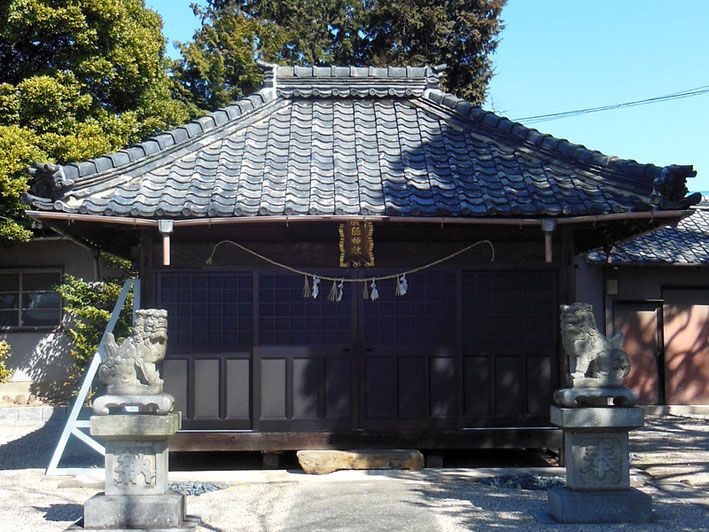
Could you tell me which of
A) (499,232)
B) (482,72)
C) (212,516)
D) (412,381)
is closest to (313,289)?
(412,381)

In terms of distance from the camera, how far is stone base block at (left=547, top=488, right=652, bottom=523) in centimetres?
738

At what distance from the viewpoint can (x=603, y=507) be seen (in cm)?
743

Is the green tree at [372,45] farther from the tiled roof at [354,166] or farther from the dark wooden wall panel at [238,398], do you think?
the dark wooden wall panel at [238,398]

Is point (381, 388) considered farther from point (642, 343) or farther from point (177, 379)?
point (642, 343)

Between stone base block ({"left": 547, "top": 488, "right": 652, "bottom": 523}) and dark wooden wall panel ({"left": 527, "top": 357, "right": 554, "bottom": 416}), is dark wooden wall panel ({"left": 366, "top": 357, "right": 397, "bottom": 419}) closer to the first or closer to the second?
dark wooden wall panel ({"left": 527, "top": 357, "right": 554, "bottom": 416})

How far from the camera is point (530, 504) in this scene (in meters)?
8.22

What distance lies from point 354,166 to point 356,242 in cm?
122

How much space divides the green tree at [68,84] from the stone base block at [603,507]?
12.9 meters

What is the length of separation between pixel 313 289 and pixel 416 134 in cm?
303

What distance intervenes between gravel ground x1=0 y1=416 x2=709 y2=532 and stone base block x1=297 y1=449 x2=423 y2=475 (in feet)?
0.43

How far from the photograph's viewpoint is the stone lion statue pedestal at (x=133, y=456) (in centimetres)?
719

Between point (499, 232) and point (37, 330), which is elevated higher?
point (499, 232)

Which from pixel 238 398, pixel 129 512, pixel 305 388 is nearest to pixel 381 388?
pixel 305 388

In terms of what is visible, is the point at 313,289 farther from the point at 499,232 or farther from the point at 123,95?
the point at 123,95
